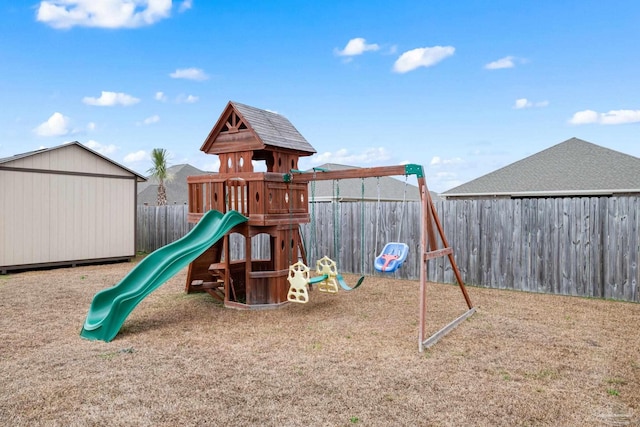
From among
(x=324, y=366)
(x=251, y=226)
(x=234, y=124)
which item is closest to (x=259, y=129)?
(x=234, y=124)

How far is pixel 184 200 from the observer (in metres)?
34.2

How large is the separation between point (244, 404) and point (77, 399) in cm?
155

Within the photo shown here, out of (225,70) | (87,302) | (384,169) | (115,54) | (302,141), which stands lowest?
(87,302)

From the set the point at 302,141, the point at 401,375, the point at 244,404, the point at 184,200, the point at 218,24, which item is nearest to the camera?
the point at 244,404

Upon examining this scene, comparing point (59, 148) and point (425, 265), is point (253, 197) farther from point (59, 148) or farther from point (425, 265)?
point (59, 148)

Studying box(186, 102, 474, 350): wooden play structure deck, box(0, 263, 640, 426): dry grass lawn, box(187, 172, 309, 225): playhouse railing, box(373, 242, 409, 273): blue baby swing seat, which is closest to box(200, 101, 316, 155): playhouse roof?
box(186, 102, 474, 350): wooden play structure deck

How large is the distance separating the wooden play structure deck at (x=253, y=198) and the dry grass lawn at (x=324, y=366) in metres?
0.50

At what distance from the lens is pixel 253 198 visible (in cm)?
798

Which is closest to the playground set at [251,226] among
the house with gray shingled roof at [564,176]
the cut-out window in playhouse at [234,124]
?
the cut-out window in playhouse at [234,124]

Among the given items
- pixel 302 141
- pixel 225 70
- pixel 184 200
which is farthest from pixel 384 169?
pixel 184 200

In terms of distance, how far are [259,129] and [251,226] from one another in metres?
1.81

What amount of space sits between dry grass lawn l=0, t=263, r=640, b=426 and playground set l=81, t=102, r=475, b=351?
0.48 m

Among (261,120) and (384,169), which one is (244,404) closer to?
(384,169)

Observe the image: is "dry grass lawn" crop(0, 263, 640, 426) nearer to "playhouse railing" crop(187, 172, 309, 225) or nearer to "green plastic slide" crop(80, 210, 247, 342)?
"green plastic slide" crop(80, 210, 247, 342)
